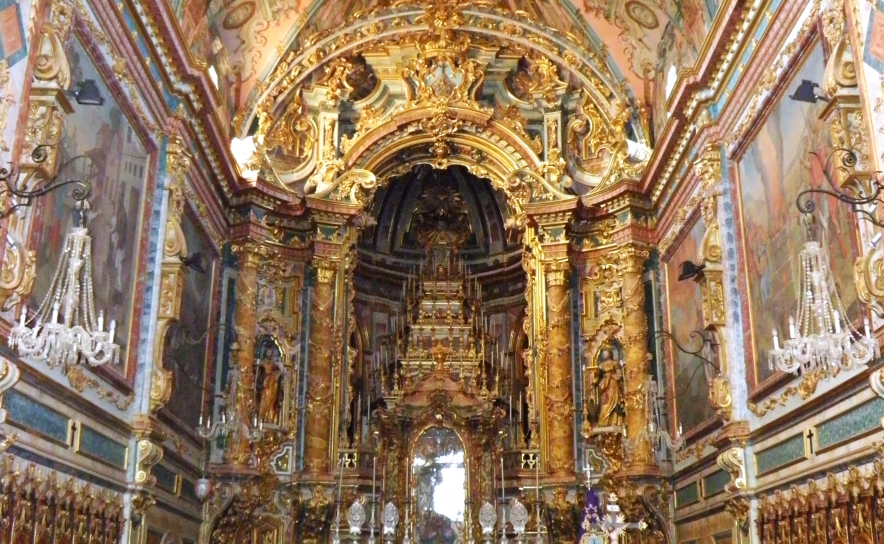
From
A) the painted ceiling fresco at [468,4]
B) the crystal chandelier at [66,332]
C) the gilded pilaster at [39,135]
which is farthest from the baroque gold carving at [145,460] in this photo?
the painted ceiling fresco at [468,4]

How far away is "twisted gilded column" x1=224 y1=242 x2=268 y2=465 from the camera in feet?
51.0

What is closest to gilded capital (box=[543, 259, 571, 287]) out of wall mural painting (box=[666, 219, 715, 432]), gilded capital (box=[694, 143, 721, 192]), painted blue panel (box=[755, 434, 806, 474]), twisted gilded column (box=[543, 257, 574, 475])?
twisted gilded column (box=[543, 257, 574, 475])

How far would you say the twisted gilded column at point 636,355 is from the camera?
15.5m

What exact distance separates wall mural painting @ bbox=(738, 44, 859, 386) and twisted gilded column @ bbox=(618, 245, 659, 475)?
173 inches

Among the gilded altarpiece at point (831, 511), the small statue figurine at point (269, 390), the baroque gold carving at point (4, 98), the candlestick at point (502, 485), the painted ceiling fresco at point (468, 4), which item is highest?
the painted ceiling fresco at point (468, 4)

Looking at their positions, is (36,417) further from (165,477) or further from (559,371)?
(559,371)

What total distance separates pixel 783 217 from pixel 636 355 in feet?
19.3

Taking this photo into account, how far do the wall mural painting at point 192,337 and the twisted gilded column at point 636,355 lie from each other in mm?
7237

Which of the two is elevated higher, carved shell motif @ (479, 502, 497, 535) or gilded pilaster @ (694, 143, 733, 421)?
gilded pilaster @ (694, 143, 733, 421)

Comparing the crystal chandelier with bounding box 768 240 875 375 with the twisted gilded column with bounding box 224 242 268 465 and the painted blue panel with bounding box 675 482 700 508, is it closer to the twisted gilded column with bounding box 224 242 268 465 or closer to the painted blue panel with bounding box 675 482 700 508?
the painted blue panel with bounding box 675 482 700 508

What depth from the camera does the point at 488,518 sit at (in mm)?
16984

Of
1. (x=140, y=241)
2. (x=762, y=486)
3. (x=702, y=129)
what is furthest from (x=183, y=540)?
(x=702, y=129)

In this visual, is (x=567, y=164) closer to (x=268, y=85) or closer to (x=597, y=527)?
(x=268, y=85)

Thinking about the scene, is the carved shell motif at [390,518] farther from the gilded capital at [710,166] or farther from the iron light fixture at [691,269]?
the gilded capital at [710,166]
